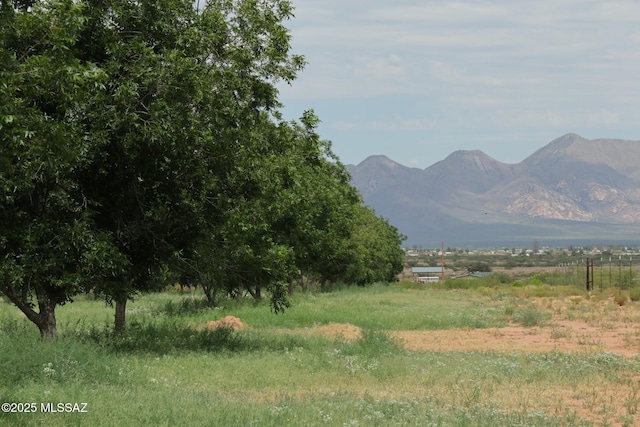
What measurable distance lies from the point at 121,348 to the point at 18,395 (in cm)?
815

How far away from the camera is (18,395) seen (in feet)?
38.3

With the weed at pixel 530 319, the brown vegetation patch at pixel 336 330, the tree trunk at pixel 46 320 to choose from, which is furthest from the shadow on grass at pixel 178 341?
the weed at pixel 530 319

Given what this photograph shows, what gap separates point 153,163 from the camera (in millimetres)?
19406

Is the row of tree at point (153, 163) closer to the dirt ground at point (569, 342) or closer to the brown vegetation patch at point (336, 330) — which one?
the brown vegetation patch at point (336, 330)

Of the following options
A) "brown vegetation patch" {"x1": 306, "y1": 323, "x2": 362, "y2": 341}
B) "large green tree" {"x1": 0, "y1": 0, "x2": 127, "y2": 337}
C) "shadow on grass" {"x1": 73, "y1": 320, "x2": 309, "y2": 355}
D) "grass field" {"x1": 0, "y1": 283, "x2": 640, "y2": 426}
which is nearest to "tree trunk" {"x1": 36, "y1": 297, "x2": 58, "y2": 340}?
"large green tree" {"x1": 0, "y1": 0, "x2": 127, "y2": 337}

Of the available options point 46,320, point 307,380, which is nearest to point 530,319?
point 307,380

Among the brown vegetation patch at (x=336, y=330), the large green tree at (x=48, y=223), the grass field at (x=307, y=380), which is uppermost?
the large green tree at (x=48, y=223)

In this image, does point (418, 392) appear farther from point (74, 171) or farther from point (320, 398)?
point (74, 171)

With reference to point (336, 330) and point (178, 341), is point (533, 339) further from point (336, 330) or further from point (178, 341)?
point (178, 341)

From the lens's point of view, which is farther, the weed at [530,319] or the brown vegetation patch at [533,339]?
the weed at [530,319]

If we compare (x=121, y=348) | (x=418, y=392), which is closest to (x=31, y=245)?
(x=121, y=348)

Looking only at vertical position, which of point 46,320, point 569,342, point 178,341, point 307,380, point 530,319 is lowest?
point 530,319

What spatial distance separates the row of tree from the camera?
17.3 meters

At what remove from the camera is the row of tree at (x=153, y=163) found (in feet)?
56.6
